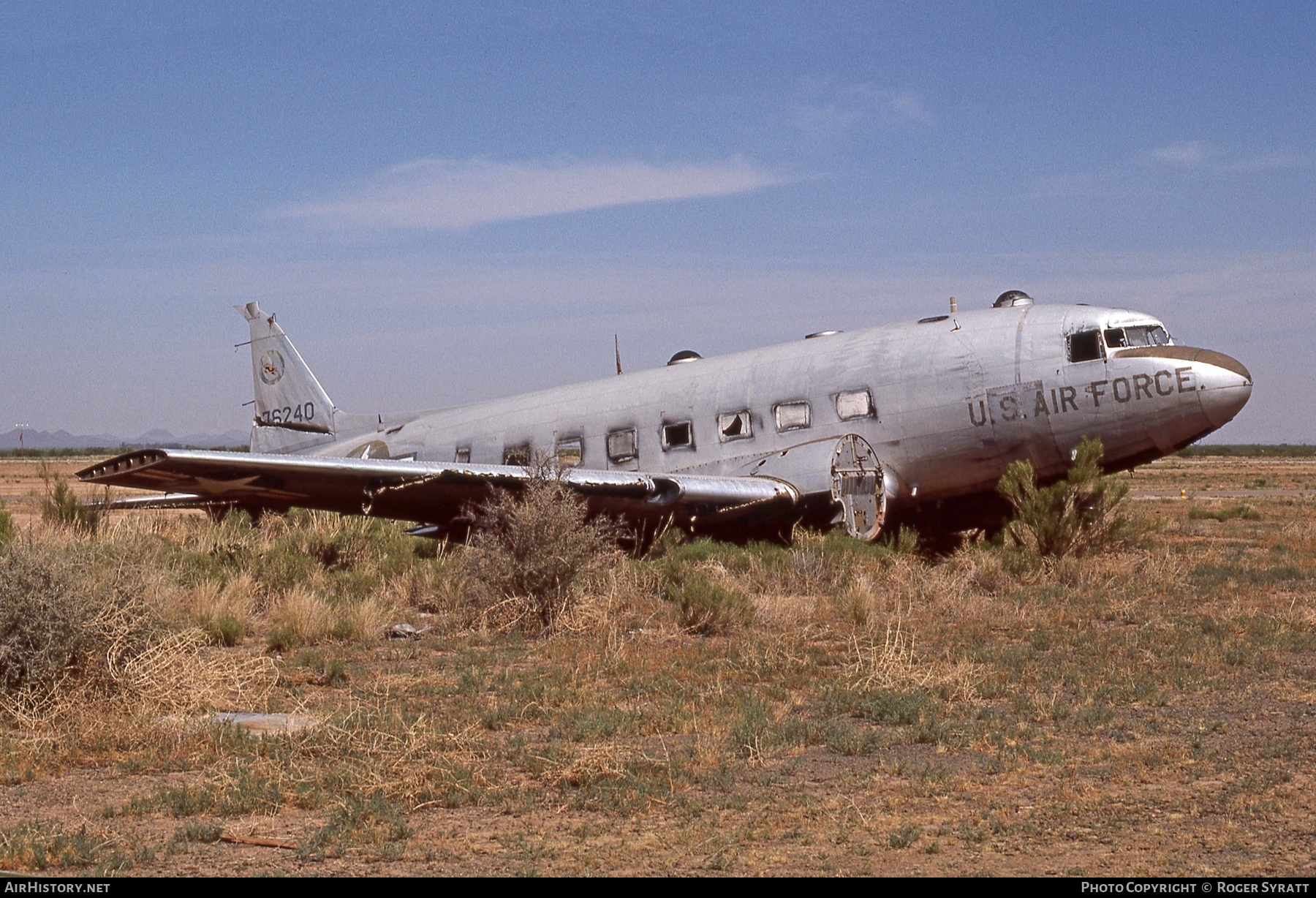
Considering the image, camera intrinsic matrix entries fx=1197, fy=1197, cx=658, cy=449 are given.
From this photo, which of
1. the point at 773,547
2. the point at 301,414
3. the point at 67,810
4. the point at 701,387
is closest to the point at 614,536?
the point at 773,547

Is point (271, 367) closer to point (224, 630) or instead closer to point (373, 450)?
point (373, 450)

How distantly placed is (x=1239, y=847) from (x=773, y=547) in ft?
39.2

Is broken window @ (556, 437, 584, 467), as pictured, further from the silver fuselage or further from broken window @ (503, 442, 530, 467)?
broken window @ (503, 442, 530, 467)

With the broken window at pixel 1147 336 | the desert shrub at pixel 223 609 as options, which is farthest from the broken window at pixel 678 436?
the desert shrub at pixel 223 609

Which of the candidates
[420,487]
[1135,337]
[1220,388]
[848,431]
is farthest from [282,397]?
[1220,388]

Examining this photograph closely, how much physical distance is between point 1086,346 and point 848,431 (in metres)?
3.65

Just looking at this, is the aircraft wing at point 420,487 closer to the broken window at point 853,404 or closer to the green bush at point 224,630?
the broken window at point 853,404

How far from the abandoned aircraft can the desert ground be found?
1.59m

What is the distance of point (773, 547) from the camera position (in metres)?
17.5

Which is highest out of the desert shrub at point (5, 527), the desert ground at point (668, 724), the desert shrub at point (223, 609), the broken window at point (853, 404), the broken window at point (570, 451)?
the broken window at point (853, 404)

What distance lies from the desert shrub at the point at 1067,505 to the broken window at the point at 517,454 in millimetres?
7942

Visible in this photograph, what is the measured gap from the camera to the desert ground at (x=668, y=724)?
19.1 ft

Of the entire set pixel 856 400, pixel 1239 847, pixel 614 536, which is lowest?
pixel 1239 847

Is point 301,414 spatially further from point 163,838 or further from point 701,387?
point 163,838
